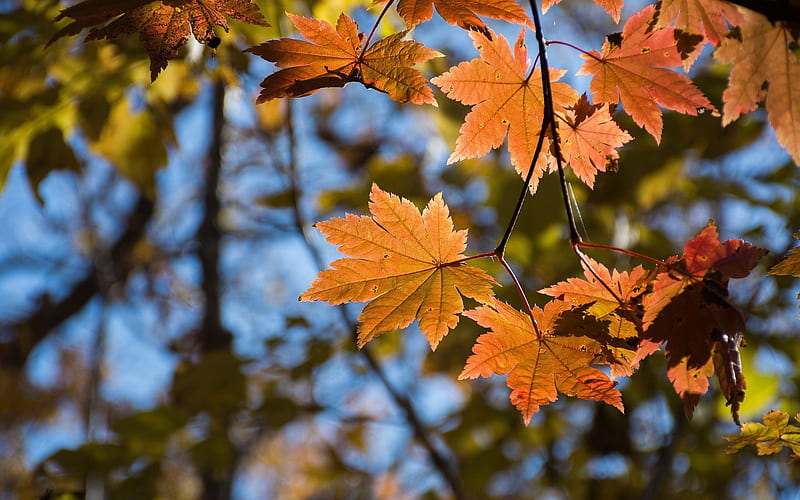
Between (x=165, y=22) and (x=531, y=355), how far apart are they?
2.31 feet

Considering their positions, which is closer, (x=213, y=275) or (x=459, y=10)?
(x=459, y=10)

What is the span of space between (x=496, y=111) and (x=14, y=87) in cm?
196

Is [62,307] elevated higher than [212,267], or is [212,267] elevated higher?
[212,267]

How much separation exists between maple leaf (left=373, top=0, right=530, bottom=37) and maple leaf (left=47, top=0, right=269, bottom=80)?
199 millimetres

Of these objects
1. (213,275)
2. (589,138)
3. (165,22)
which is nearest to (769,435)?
(589,138)

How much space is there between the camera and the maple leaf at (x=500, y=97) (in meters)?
0.92

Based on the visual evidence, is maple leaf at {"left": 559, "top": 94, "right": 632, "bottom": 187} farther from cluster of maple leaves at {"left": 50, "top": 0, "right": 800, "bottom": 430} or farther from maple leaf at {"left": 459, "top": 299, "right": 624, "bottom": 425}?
maple leaf at {"left": 459, "top": 299, "right": 624, "bottom": 425}

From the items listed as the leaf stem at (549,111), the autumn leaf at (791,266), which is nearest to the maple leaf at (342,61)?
the leaf stem at (549,111)

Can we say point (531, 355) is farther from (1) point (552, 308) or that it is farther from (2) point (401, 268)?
(2) point (401, 268)

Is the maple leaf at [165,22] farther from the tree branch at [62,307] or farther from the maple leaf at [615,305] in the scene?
the tree branch at [62,307]

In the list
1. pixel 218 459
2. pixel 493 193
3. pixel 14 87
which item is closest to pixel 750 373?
pixel 493 193

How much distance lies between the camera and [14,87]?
2.15m

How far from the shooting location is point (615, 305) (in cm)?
87

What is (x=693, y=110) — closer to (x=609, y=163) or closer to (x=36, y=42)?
(x=609, y=163)
